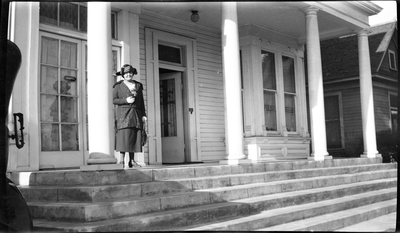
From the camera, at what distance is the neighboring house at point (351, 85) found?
12.8 metres

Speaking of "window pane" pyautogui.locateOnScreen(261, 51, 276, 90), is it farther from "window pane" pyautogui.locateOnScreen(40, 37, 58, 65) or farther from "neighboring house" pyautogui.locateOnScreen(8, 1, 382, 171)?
"window pane" pyautogui.locateOnScreen(40, 37, 58, 65)

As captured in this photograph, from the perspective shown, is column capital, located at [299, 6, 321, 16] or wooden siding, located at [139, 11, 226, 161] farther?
wooden siding, located at [139, 11, 226, 161]

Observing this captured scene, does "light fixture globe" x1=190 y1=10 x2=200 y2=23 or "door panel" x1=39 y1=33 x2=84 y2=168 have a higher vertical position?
"light fixture globe" x1=190 y1=10 x2=200 y2=23

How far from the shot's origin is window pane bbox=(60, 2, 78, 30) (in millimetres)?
6965

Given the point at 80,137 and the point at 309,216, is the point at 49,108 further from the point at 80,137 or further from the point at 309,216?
the point at 309,216

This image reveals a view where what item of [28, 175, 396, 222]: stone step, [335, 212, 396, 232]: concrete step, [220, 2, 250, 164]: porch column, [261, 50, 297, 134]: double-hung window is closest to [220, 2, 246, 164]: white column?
[220, 2, 250, 164]: porch column

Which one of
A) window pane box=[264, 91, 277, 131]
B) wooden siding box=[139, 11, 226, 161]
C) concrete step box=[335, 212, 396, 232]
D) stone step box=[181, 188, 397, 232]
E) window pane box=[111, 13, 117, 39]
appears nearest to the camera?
stone step box=[181, 188, 397, 232]

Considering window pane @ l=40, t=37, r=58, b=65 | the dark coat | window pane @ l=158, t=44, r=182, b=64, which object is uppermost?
window pane @ l=158, t=44, r=182, b=64

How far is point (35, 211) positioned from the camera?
4.10m

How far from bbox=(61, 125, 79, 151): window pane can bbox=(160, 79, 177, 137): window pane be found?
8.92 ft

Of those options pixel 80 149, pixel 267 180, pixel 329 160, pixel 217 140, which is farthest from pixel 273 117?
pixel 80 149

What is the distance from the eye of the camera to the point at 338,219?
4.92m

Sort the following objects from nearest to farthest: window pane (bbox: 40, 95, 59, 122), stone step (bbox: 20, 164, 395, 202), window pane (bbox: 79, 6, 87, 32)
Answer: stone step (bbox: 20, 164, 395, 202)
window pane (bbox: 40, 95, 59, 122)
window pane (bbox: 79, 6, 87, 32)

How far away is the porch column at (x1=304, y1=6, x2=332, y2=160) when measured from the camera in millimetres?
8344
